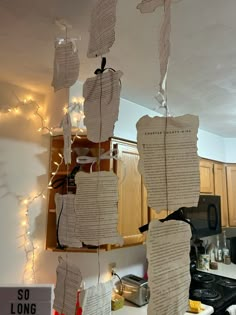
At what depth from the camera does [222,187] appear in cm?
326

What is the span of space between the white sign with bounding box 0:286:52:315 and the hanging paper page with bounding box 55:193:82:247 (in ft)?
0.55

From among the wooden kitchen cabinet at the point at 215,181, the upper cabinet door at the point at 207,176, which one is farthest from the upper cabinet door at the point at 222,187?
the upper cabinet door at the point at 207,176

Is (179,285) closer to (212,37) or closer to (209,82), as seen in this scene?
(212,37)

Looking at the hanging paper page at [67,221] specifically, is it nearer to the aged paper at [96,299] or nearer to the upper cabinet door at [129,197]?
the aged paper at [96,299]

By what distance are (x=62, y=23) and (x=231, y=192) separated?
2942 mm

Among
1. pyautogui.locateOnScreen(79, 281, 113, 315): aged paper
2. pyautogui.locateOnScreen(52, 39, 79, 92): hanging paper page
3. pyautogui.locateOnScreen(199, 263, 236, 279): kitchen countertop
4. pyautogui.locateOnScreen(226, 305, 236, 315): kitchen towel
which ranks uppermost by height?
pyautogui.locateOnScreen(52, 39, 79, 92): hanging paper page

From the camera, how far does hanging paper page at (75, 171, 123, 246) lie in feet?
2.05

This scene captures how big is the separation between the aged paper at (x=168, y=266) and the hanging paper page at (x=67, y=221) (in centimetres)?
27

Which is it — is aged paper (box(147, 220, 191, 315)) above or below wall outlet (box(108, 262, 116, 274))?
above

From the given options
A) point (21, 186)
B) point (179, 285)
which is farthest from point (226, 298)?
point (179, 285)

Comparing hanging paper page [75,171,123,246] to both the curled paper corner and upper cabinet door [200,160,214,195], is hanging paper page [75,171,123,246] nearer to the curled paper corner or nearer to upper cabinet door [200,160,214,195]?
the curled paper corner

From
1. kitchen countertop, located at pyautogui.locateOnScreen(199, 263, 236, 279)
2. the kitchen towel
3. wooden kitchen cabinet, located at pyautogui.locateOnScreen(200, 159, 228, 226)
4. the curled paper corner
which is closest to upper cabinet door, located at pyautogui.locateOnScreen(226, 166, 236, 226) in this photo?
wooden kitchen cabinet, located at pyautogui.locateOnScreen(200, 159, 228, 226)

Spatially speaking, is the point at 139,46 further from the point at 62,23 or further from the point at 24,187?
the point at 24,187

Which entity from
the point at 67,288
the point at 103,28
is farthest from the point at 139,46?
the point at 67,288
